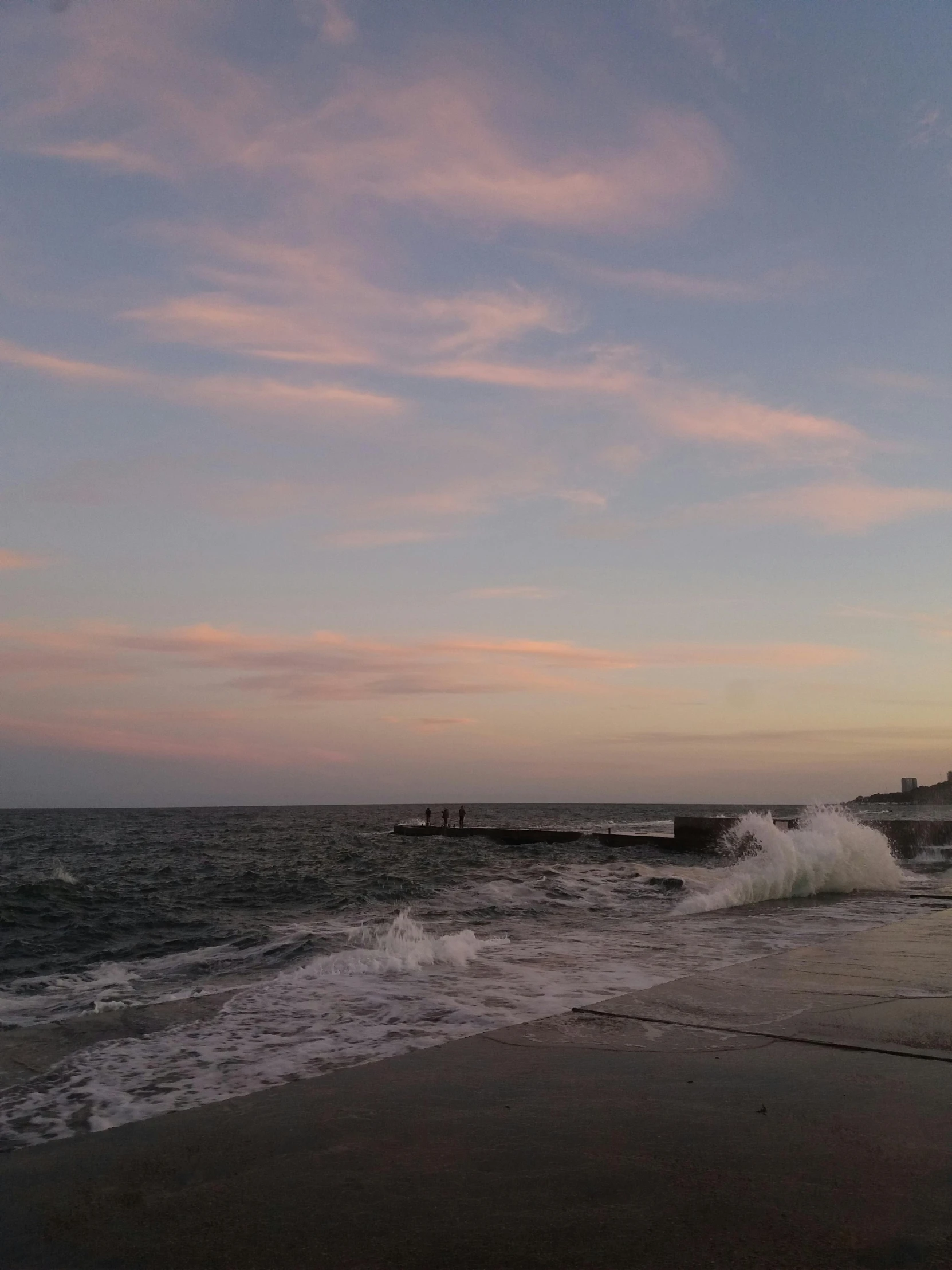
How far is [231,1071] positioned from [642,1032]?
2271mm

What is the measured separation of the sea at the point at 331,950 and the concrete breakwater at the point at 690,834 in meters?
2.97

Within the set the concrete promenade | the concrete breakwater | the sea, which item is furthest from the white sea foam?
the concrete breakwater

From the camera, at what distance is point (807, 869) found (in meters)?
17.1

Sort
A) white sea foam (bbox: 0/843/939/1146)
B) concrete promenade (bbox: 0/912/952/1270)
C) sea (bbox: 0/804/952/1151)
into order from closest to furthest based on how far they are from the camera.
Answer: concrete promenade (bbox: 0/912/952/1270)
white sea foam (bbox: 0/843/939/1146)
sea (bbox: 0/804/952/1151)

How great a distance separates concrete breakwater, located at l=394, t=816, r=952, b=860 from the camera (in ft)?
106

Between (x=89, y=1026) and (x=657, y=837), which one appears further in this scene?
(x=657, y=837)

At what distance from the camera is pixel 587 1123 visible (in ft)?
12.0

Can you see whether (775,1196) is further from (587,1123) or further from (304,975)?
(304,975)

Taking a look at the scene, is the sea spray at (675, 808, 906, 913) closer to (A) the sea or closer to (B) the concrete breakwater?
(A) the sea

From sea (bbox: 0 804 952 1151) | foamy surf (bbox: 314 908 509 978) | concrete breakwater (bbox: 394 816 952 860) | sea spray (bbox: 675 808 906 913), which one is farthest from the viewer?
concrete breakwater (bbox: 394 816 952 860)

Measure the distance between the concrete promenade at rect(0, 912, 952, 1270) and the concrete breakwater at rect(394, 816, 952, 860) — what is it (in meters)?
26.2

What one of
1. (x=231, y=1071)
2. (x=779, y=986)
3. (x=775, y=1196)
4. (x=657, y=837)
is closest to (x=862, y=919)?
(x=779, y=986)

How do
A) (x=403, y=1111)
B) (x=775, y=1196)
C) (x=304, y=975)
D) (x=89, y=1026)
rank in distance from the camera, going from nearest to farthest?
(x=775, y=1196)
(x=403, y=1111)
(x=89, y=1026)
(x=304, y=975)

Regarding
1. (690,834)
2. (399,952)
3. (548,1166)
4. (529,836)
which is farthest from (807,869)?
(529,836)
